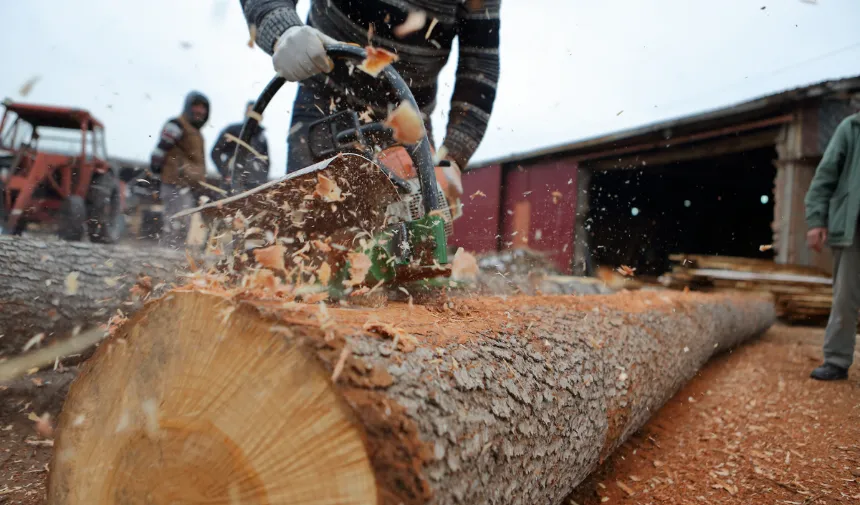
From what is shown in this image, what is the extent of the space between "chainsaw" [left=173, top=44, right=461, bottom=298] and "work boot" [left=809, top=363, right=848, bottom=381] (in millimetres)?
2322

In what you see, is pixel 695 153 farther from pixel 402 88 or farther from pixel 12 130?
pixel 12 130

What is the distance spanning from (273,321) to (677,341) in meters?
2.12

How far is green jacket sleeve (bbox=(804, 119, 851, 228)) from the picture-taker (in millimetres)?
2758

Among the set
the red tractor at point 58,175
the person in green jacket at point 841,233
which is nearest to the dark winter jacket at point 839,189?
the person in green jacket at point 841,233

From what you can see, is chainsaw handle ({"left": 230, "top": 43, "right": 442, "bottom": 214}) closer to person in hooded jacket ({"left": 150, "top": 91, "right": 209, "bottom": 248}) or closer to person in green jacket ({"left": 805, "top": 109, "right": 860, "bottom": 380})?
person in green jacket ({"left": 805, "top": 109, "right": 860, "bottom": 380})

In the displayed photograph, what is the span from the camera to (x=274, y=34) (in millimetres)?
1909

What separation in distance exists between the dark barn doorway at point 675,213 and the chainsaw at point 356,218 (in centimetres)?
738

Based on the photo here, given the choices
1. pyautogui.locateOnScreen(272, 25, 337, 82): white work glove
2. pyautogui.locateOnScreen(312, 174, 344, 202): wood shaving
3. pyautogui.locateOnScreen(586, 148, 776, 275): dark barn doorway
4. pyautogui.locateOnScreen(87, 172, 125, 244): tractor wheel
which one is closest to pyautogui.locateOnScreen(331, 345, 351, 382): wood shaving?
pyautogui.locateOnScreen(312, 174, 344, 202): wood shaving

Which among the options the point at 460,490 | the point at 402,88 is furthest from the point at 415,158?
the point at 460,490

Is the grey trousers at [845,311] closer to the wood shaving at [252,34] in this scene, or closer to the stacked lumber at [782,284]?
the stacked lumber at [782,284]

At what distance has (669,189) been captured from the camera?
10000 millimetres

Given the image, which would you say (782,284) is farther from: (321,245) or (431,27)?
(321,245)

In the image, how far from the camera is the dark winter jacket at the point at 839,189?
2631 mm

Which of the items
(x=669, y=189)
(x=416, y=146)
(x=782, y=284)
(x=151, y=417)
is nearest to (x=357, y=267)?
(x=416, y=146)
